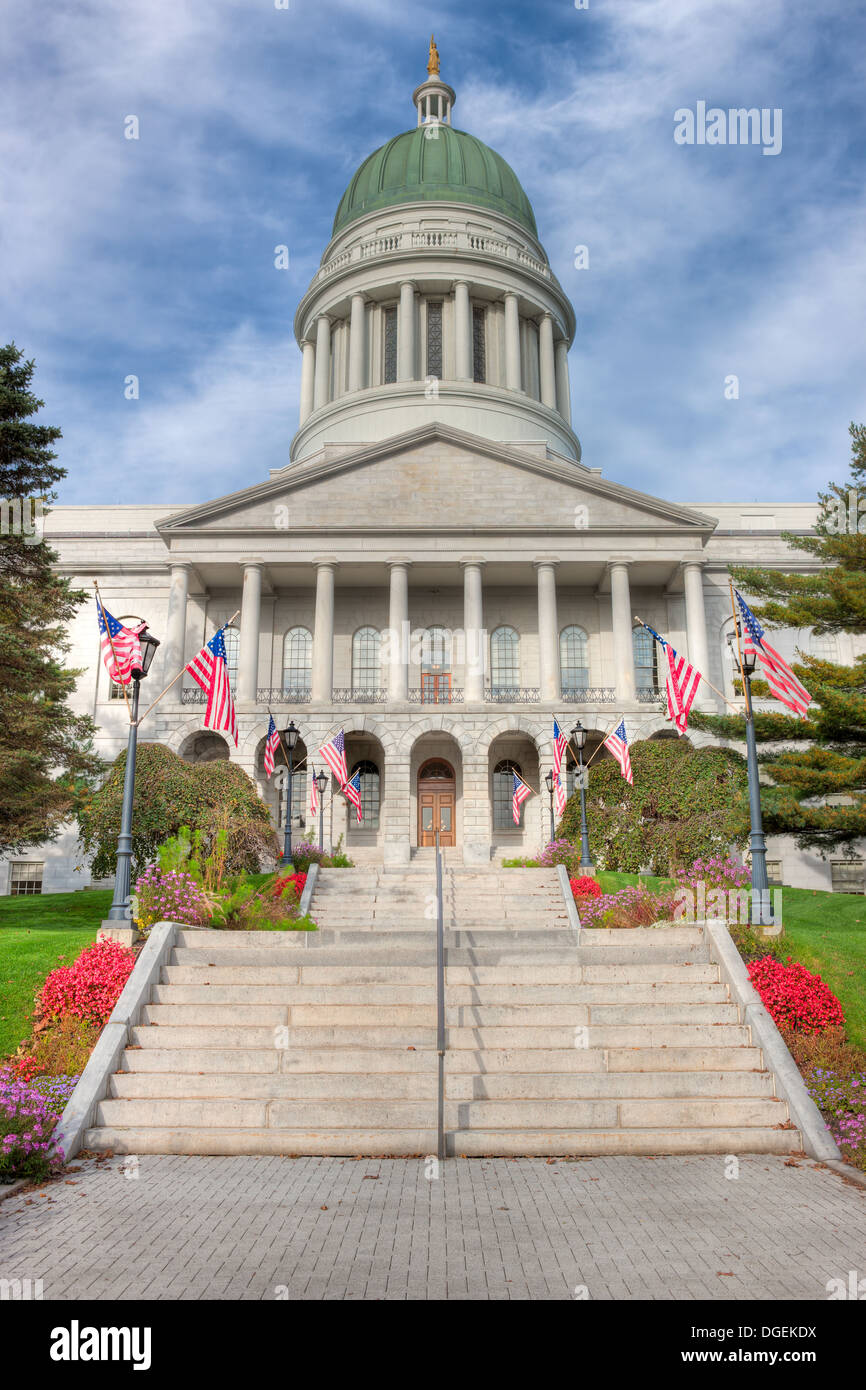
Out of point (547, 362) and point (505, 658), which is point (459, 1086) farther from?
point (547, 362)

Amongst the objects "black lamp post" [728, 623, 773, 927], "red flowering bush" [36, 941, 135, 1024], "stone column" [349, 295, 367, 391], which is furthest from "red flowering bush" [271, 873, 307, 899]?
"stone column" [349, 295, 367, 391]

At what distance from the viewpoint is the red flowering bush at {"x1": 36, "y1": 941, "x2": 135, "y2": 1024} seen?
11.1 m

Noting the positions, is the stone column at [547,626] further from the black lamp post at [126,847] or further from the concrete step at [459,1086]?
the concrete step at [459,1086]

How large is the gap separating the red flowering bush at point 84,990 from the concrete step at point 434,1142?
→ 7.77 feet

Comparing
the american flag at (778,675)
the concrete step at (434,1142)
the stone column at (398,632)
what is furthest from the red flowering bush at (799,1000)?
the stone column at (398,632)

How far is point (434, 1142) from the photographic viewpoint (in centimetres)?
881

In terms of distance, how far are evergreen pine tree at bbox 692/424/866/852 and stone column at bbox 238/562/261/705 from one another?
18644mm

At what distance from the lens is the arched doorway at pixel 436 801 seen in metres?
37.1

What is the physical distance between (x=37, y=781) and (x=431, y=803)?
58.2 feet

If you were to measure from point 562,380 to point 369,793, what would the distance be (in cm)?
2848

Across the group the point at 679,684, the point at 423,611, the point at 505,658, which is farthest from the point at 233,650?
the point at 679,684

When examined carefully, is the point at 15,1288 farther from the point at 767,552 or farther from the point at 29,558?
the point at 767,552

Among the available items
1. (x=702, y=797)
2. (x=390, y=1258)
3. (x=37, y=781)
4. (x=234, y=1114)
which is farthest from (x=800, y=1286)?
(x=702, y=797)

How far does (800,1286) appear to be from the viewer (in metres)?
5.62
